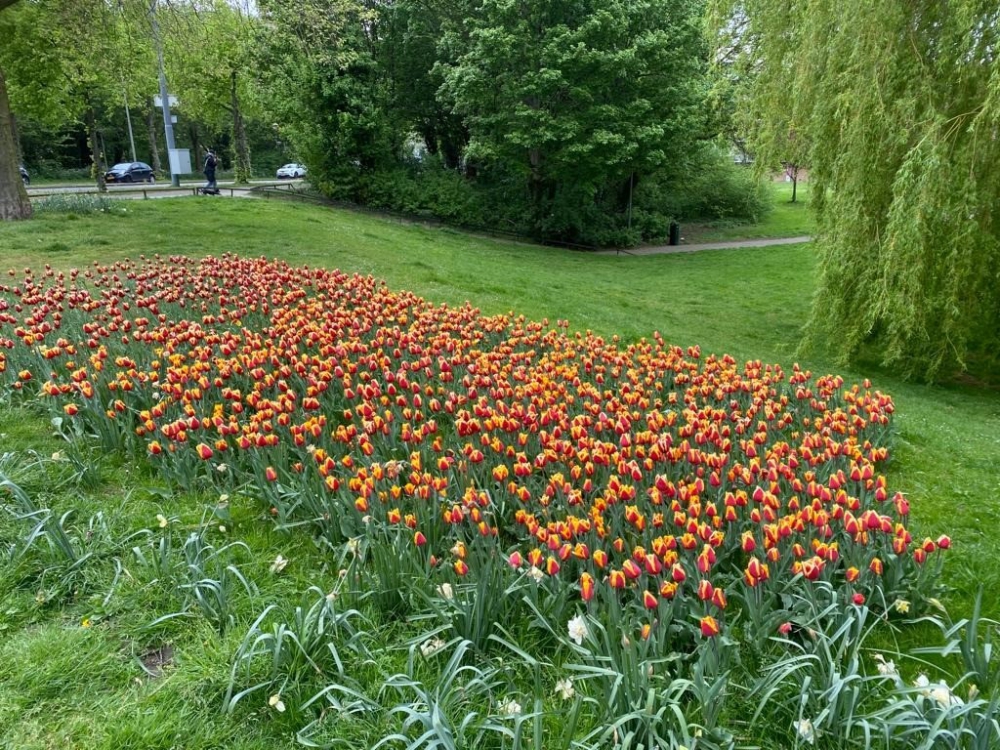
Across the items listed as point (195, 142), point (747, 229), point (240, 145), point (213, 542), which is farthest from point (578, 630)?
point (195, 142)

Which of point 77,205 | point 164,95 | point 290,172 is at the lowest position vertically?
point 77,205

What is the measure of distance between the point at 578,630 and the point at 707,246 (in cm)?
2556

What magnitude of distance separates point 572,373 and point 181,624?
10.4 feet

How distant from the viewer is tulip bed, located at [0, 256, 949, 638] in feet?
9.94

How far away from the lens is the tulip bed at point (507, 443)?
9.94 ft

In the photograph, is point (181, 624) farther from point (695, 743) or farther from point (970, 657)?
point (970, 657)

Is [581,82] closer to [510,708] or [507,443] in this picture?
[507,443]

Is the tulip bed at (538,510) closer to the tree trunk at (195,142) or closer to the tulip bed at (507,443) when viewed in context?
the tulip bed at (507,443)

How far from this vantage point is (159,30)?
14.9 meters

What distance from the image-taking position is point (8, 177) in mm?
14148

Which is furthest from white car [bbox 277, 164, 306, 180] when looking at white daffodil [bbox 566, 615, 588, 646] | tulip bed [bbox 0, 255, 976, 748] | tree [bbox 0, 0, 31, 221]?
white daffodil [bbox 566, 615, 588, 646]

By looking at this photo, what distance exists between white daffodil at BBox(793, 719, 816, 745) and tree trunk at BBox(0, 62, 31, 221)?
54.5 ft

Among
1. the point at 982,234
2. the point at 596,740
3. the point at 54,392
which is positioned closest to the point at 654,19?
the point at 982,234

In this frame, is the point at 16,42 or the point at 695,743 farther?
the point at 16,42
